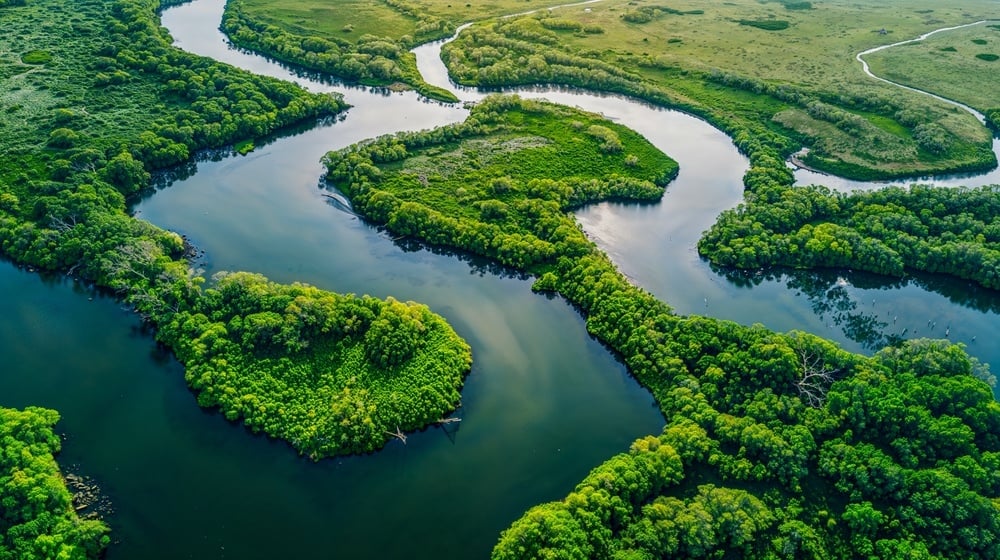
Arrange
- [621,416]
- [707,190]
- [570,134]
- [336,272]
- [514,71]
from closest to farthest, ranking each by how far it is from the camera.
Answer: [621,416]
[336,272]
[707,190]
[570,134]
[514,71]

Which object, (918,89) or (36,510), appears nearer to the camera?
(36,510)

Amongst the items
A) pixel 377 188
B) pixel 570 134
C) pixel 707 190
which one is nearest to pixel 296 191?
pixel 377 188

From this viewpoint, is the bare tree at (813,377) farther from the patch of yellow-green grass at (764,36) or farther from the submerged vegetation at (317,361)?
the patch of yellow-green grass at (764,36)

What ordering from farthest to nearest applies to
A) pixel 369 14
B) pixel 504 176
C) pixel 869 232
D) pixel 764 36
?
pixel 369 14
pixel 764 36
pixel 504 176
pixel 869 232

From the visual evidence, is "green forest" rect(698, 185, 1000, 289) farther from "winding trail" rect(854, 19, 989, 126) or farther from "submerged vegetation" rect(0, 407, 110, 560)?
"submerged vegetation" rect(0, 407, 110, 560)

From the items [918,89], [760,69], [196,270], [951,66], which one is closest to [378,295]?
[196,270]

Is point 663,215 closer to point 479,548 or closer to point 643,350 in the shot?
point 643,350

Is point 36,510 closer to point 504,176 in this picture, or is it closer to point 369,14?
point 504,176
